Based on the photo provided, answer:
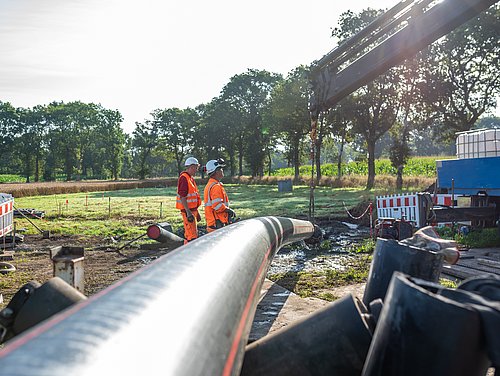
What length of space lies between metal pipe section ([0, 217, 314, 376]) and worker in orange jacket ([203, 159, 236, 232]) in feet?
14.5

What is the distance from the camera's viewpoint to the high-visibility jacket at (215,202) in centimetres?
696

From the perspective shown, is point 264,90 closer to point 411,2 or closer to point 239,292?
point 411,2

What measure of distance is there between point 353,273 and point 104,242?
688 cm

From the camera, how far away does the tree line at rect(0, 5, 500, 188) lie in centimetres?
2812

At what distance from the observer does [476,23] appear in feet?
88.3

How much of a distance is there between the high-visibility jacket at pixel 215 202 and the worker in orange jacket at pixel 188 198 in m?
0.27

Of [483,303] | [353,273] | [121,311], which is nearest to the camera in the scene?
[121,311]

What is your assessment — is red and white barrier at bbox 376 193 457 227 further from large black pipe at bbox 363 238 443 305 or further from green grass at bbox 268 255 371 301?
large black pipe at bbox 363 238 443 305

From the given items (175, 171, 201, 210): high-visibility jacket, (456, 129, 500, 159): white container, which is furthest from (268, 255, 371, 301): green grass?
(456, 129, 500, 159): white container

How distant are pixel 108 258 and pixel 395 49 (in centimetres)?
704

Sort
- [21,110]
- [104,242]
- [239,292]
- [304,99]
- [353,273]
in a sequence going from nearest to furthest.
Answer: [239,292]
[353,273]
[104,242]
[304,99]
[21,110]

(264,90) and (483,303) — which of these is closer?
(483,303)

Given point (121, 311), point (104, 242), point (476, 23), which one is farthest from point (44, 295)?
point (476, 23)

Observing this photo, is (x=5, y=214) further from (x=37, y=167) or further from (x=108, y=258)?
(x=37, y=167)
